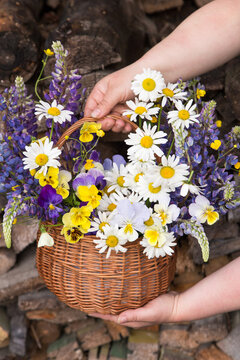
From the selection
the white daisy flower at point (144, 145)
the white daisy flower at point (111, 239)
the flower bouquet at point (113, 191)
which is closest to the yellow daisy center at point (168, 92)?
the flower bouquet at point (113, 191)

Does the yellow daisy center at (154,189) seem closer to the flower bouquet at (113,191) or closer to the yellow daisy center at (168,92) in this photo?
the flower bouquet at (113,191)

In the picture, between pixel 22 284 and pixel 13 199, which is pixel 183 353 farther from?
pixel 13 199

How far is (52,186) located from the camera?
867 mm

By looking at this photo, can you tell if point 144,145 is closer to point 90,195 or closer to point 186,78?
point 90,195

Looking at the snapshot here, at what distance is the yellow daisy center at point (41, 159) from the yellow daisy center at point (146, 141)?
204 millimetres

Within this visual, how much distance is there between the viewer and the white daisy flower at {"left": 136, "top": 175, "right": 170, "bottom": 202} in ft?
2.85

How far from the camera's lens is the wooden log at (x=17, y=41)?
1.21m

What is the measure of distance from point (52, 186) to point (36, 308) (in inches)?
31.4

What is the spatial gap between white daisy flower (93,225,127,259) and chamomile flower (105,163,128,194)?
0.31 ft

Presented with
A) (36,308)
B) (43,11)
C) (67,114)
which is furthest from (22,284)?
(43,11)

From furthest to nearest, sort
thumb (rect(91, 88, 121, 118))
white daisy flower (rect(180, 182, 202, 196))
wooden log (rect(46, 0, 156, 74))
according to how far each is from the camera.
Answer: wooden log (rect(46, 0, 156, 74)), thumb (rect(91, 88, 121, 118)), white daisy flower (rect(180, 182, 202, 196))

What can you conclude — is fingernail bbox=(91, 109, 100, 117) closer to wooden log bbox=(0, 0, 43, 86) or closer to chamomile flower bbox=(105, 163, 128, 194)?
chamomile flower bbox=(105, 163, 128, 194)

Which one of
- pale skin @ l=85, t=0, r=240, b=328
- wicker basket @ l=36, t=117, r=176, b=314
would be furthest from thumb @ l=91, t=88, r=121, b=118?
wicker basket @ l=36, t=117, r=176, b=314

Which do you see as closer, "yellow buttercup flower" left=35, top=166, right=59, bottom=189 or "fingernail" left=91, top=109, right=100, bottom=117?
"yellow buttercup flower" left=35, top=166, right=59, bottom=189
